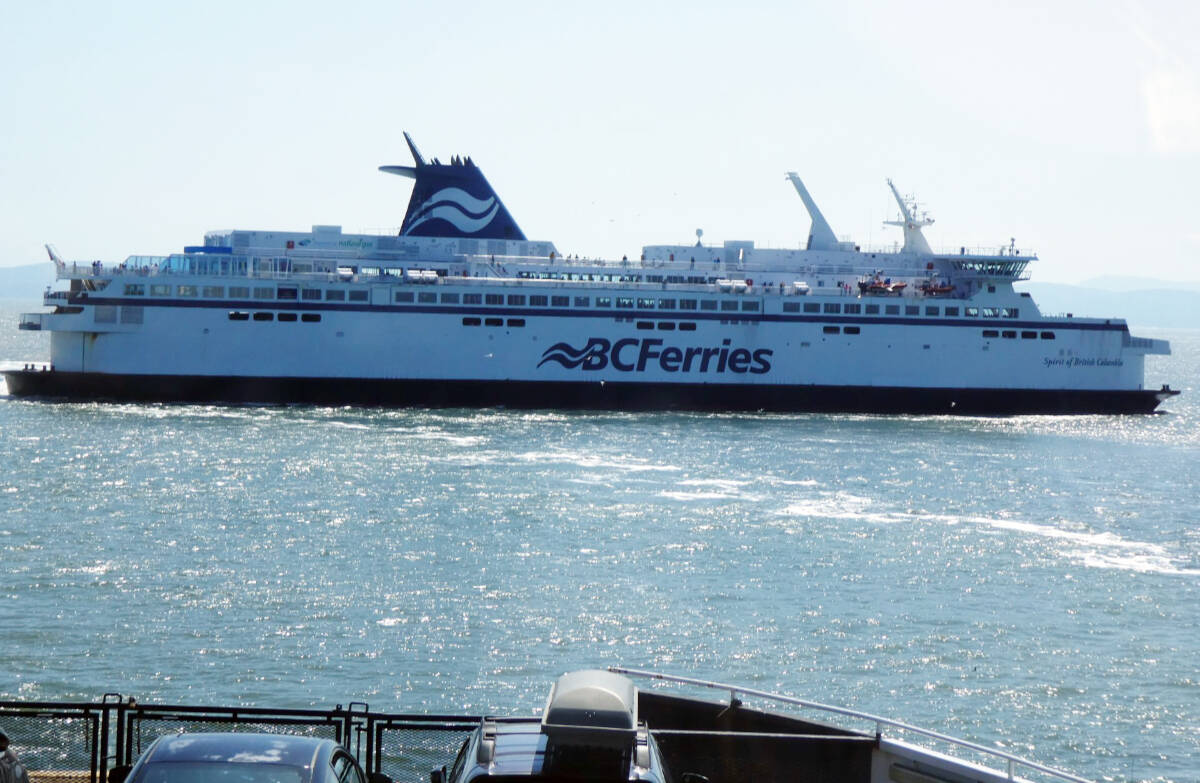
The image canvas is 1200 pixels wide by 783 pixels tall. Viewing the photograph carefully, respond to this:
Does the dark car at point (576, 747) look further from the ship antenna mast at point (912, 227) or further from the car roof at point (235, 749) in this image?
the ship antenna mast at point (912, 227)

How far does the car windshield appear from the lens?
5.73m

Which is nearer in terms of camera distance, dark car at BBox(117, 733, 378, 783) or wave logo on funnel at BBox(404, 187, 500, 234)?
dark car at BBox(117, 733, 378, 783)

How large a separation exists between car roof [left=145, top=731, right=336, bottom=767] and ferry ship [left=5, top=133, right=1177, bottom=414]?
42609 mm

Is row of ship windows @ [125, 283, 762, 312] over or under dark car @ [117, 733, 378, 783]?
over

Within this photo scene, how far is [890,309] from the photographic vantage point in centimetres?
5122

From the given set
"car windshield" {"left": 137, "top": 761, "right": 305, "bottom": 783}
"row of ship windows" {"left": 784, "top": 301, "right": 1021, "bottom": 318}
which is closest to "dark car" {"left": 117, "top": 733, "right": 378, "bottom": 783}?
"car windshield" {"left": 137, "top": 761, "right": 305, "bottom": 783}

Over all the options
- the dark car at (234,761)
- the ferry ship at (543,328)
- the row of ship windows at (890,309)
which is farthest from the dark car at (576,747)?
the row of ship windows at (890,309)

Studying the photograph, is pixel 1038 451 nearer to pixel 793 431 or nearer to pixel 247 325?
pixel 793 431


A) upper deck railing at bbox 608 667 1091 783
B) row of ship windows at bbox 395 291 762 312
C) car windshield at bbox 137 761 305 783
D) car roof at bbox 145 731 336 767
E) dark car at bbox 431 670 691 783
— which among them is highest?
row of ship windows at bbox 395 291 762 312

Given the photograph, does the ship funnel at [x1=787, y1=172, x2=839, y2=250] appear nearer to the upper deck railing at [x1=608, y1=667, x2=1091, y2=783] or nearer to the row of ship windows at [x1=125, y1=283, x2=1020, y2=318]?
the row of ship windows at [x1=125, y1=283, x2=1020, y2=318]

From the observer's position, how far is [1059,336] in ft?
171

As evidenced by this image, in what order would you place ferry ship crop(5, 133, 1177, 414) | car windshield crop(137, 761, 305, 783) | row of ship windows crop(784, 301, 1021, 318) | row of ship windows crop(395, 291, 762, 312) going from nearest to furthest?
car windshield crop(137, 761, 305, 783), ferry ship crop(5, 133, 1177, 414), row of ship windows crop(395, 291, 762, 312), row of ship windows crop(784, 301, 1021, 318)

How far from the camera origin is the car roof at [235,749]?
5.84m

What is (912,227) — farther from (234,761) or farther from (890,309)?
(234,761)
